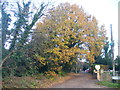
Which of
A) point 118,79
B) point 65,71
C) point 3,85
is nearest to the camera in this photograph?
point 3,85

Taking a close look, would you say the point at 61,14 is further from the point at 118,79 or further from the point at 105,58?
the point at 105,58

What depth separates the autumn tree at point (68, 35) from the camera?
1366 centimetres

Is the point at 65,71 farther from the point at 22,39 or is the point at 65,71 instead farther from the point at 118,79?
the point at 22,39

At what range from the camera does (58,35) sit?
15.3 metres

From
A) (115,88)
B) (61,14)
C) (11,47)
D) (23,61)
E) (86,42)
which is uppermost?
(61,14)

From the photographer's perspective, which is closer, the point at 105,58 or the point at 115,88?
the point at 115,88

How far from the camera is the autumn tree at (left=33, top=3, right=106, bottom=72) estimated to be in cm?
1366

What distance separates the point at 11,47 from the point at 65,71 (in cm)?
1059

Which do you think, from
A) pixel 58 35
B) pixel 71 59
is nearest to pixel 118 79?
pixel 71 59

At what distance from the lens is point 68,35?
16812 mm

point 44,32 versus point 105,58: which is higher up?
point 44,32

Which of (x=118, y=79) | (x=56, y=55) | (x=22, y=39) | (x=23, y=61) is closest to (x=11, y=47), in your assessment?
(x=22, y=39)

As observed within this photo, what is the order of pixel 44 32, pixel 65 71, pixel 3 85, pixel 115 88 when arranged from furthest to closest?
1. pixel 65 71
2. pixel 44 32
3. pixel 115 88
4. pixel 3 85

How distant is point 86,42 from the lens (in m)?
18.1
